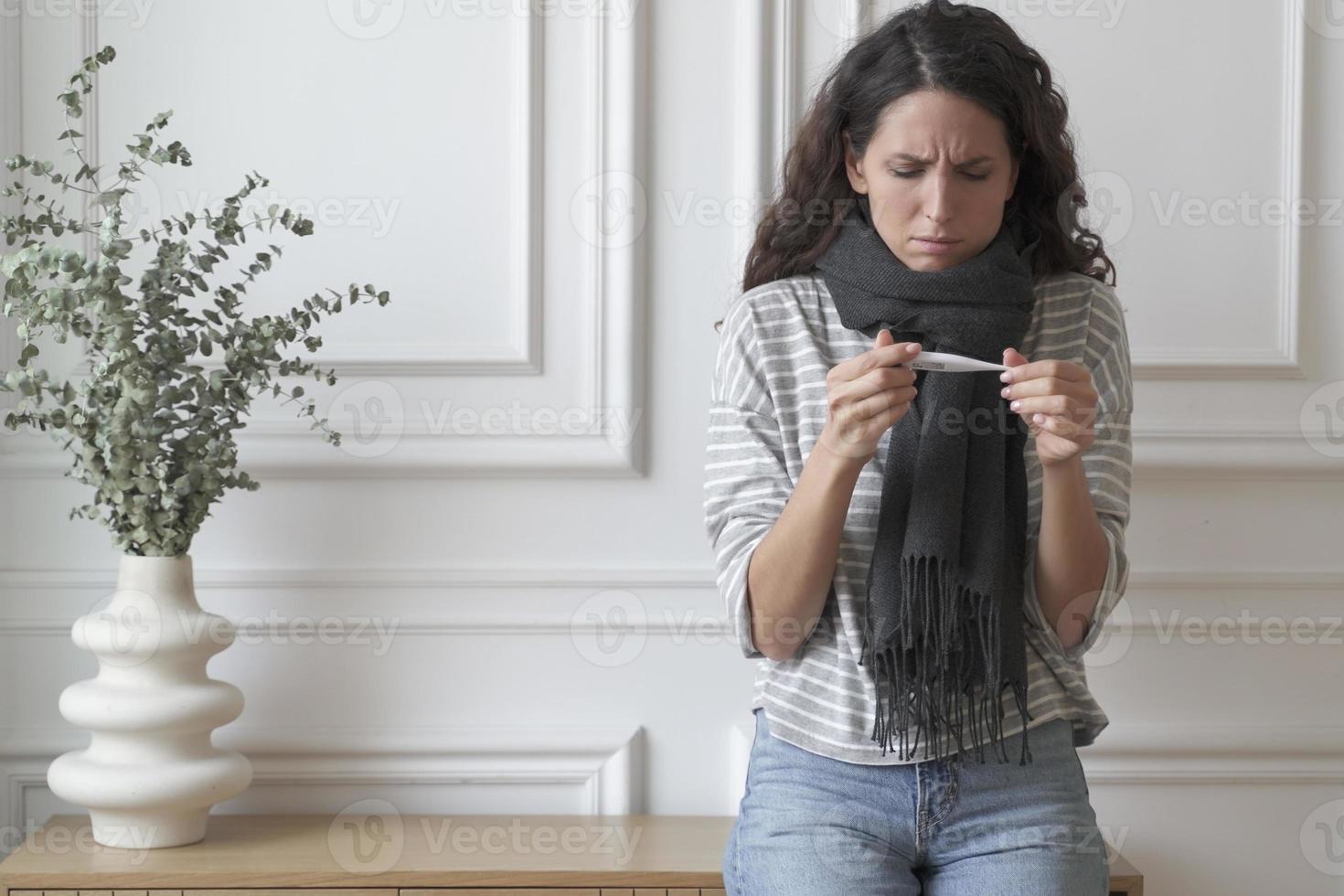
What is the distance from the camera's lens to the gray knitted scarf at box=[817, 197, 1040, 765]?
1.12 metres

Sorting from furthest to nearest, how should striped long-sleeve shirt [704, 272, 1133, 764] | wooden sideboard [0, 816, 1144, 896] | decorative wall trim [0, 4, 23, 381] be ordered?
decorative wall trim [0, 4, 23, 381], wooden sideboard [0, 816, 1144, 896], striped long-sleeve shirt [704, 272, 1133, 764]

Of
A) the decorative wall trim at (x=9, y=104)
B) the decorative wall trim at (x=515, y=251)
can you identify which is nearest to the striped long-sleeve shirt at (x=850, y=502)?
the decorative wall trim at (x=515, y=251)

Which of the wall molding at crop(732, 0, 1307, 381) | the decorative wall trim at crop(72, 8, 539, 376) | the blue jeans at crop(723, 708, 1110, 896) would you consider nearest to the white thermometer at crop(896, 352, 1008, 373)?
the blue jeans at crop(723, 708, 1110, 896)

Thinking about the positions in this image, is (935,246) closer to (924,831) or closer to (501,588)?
(924,831)

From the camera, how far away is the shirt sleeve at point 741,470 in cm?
119

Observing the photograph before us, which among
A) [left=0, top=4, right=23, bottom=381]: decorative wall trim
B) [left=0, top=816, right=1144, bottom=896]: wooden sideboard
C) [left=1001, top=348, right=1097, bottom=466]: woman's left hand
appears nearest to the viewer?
[left=1001, top=348, right=1097, bottom=466]: woman's left hand

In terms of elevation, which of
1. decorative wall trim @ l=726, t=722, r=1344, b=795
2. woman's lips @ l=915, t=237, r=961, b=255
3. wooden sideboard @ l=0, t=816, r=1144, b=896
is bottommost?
→ wooden sideboard @ l=0, t=816, r=1144, b=896

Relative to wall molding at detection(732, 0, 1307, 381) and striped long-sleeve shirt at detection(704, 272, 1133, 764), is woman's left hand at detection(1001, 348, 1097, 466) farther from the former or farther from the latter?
wall molding at detection(732, 0, 1307, 381)

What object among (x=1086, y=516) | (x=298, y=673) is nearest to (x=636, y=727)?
(x=298, y=673)

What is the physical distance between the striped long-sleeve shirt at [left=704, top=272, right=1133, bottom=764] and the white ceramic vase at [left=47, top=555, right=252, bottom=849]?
610mm

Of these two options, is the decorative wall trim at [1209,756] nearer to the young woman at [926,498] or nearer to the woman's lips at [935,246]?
the young woman at [926,498]

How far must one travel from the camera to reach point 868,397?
3.53 ft

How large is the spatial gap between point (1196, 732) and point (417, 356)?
1.12 meters

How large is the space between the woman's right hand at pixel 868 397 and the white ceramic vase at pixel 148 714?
2.50ft
